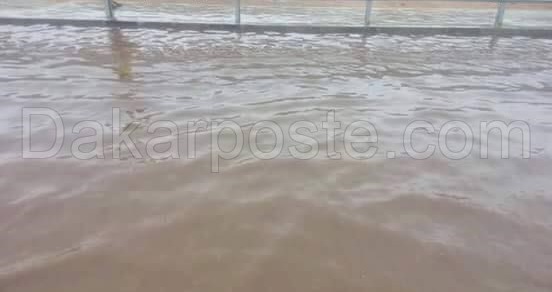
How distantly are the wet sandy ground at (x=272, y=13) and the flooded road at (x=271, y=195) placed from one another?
4.46 m

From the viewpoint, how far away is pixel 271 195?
9.16ft

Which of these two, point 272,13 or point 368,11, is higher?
point 272,13

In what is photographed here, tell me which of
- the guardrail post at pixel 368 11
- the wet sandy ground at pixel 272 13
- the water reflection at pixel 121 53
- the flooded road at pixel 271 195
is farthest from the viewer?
the wet sandy ground at pixel 272 13

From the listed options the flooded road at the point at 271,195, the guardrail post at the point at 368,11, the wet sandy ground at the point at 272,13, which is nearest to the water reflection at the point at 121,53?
the flooded road at the point at 271,195

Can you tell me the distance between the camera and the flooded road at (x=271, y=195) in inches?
84.6

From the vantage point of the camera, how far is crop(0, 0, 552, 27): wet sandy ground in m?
9.46

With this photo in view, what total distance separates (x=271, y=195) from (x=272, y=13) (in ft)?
28.4

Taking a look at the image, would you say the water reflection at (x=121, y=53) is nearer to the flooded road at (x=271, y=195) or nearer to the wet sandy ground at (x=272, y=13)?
the flooded road at (x=271, y=195)

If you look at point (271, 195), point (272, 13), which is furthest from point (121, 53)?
point (272, 13)

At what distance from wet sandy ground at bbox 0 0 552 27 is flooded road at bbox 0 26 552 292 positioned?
446 centimetres

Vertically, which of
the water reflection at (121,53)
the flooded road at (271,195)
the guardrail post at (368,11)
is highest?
the guardrail post at (368,11)

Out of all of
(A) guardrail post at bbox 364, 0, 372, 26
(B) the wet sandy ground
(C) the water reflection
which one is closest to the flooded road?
(C) the water reflection

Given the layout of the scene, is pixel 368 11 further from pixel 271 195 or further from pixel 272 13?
pixel 271 195

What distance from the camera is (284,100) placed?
15.1ft
